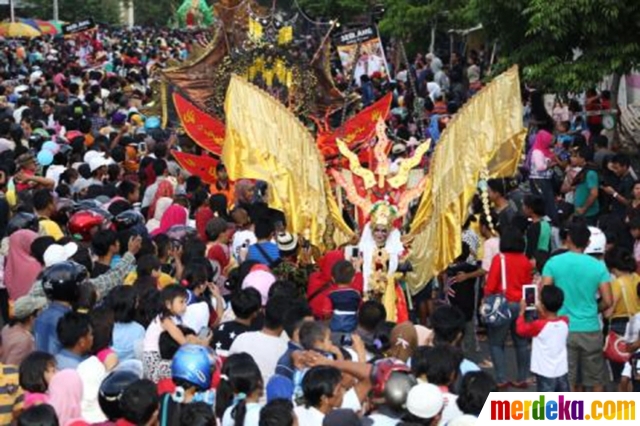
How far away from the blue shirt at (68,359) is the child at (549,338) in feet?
9.87

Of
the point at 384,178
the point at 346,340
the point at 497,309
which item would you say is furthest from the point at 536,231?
the point at 346,340

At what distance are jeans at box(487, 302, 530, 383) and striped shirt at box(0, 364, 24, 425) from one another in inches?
160

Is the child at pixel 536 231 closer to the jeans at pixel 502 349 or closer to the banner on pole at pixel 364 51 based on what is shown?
the jeans at pixel 502 349

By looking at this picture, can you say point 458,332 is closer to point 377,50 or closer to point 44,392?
point 44,392

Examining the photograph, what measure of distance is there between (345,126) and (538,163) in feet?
7.77

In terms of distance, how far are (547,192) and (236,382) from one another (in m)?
9.23

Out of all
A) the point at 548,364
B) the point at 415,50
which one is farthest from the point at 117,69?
the point at 548,364

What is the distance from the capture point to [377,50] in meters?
24.5

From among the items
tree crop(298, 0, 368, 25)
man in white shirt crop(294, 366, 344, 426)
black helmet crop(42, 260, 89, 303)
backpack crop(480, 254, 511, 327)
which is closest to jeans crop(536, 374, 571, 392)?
backpack crop(480, 254, 511, 327)

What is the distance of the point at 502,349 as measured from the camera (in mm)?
9953

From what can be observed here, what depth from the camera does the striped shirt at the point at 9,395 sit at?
268 inches

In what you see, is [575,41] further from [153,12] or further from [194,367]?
[153,12]

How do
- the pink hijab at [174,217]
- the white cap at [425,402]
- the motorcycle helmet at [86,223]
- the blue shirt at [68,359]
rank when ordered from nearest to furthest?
the white cap at [425,402] → the blue shirt at [68,359] → the motorcycle helmet at [86,223] → the pink hijab at [174,217]

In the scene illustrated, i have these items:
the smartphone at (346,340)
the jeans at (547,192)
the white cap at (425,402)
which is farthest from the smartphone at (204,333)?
the jeans at (547,192)
